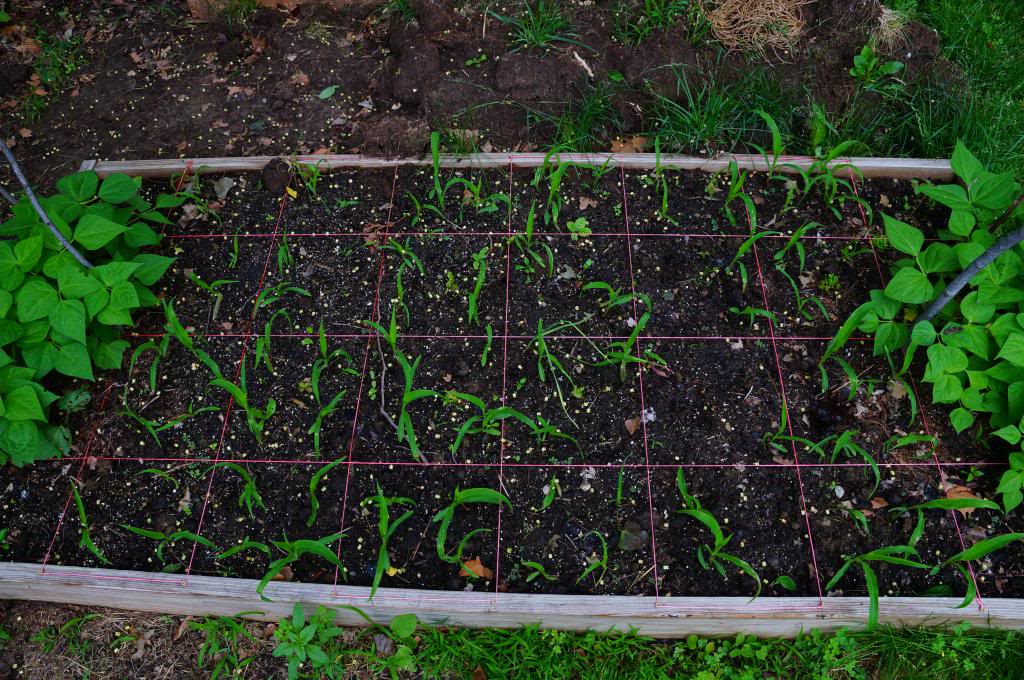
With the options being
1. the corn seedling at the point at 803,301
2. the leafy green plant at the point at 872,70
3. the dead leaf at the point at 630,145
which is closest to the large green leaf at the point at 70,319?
the dead leaf at the point at 630,145

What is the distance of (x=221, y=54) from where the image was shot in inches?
131

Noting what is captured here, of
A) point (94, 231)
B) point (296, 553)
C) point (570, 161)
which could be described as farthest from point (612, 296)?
point (94, 231)

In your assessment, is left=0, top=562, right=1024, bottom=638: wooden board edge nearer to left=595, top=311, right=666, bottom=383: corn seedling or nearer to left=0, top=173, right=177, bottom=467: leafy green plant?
left=0, top=173, right=177, bottom=467: leafy green plant

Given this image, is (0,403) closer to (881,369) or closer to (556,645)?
(556,645)

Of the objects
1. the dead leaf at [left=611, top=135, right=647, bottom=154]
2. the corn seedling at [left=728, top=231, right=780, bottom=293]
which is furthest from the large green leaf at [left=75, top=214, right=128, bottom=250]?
the corn seedling at [left=728, top=231, right=780, bottom=293]

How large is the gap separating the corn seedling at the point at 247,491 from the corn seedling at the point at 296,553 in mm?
167

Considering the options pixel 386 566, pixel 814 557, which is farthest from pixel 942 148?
pixel 386 566

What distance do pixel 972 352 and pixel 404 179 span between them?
7.35 ft

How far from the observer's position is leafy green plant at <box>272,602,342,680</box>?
6.64 feet

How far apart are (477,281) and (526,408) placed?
51cm

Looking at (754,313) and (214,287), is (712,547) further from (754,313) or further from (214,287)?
(214,287)

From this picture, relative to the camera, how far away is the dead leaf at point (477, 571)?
214cm

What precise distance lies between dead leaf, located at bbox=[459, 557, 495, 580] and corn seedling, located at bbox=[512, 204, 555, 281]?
1087 mm

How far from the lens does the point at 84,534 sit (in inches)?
86.0
